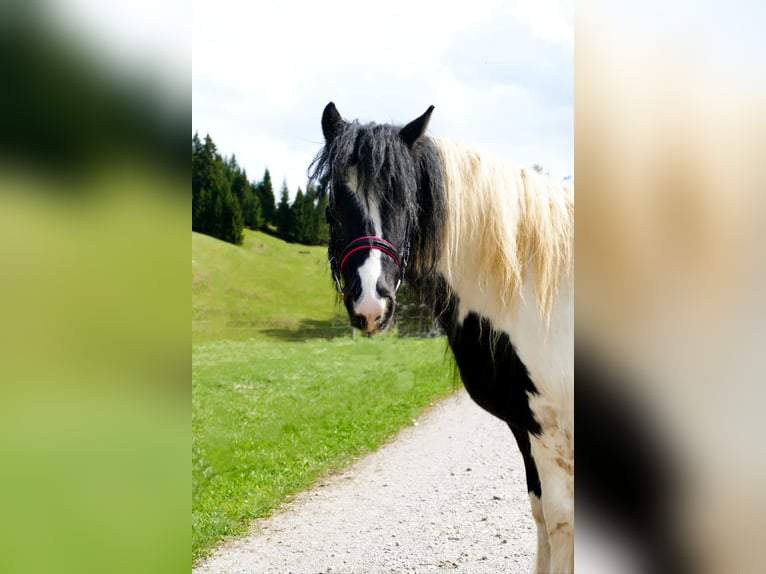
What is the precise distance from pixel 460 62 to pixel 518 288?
12.4ft

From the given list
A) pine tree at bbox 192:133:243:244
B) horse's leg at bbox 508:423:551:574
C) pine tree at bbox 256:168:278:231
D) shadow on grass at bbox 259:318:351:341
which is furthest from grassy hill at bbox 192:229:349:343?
horse's leg at bbox 508:423:551:574

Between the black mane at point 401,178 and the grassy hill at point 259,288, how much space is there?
5.08 meters

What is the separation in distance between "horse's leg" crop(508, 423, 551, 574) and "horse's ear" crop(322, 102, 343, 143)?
1.06 metres

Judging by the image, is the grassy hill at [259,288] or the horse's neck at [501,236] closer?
the horse's neck at [501,236]

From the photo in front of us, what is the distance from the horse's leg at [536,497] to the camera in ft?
5.68

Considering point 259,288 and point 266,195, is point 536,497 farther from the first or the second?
point 259,288

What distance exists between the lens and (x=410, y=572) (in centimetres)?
257

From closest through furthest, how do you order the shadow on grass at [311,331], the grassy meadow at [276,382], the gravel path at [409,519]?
the gravel path at [409,519]
the grassy meadow at [276,382]
the shadow on grass at [311,331]

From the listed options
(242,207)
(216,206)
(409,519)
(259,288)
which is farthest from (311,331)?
(409,519)

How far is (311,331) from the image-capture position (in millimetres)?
6910

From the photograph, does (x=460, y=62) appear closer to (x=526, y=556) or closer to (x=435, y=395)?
(x=435, y=395)

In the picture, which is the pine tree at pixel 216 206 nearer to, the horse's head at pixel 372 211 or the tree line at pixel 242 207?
the tree line at pixel 242 207

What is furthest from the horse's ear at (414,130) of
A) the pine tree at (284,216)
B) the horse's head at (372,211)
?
the pine tree at (284,216)

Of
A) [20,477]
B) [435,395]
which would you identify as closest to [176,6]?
[20,477]
